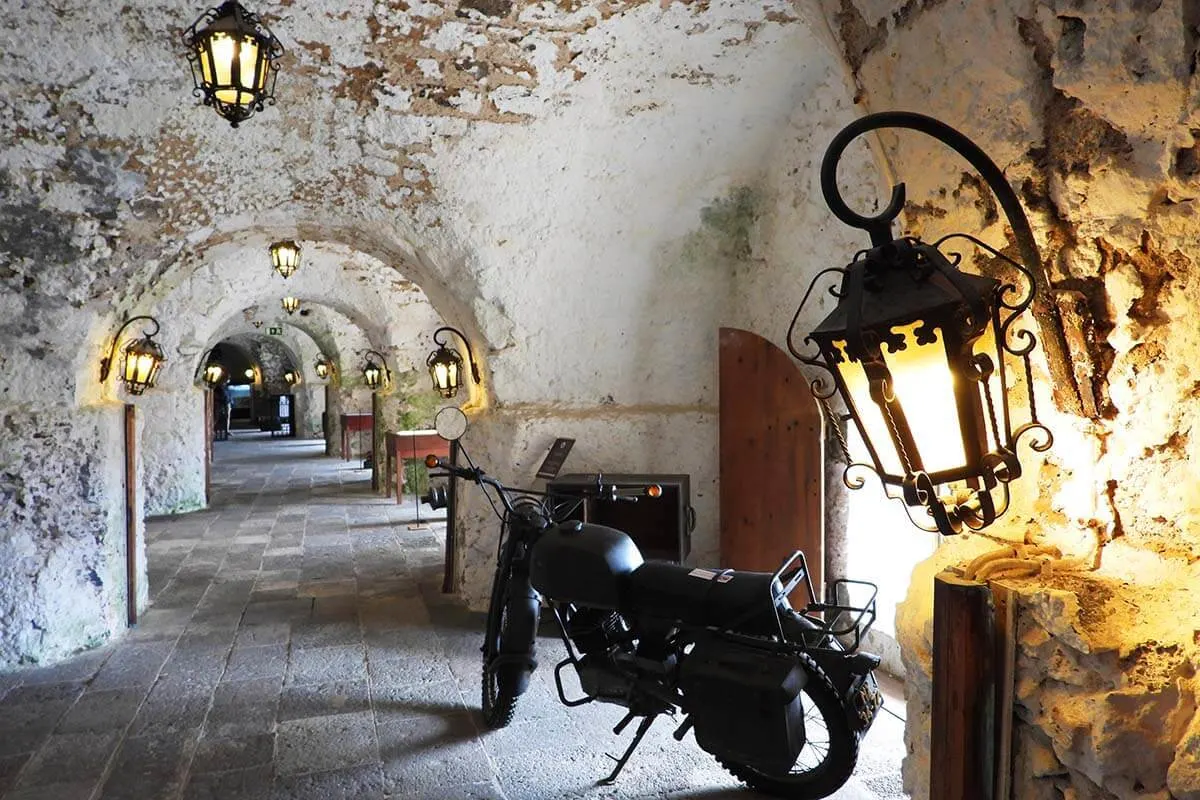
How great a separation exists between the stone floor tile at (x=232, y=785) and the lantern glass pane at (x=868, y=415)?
2629mm

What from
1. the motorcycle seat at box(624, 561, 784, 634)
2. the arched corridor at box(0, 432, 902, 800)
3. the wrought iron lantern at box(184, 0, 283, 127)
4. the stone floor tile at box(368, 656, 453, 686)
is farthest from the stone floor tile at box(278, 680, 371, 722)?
the wrought iron lantern at box(184, 0, 283, 127)

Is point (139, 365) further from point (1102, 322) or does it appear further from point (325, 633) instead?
point (1102, 322)

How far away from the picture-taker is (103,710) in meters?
3.63

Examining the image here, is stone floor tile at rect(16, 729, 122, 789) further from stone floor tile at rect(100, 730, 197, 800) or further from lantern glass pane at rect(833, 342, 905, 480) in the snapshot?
lantern glass pane at rect(833, 342, 905, 480)

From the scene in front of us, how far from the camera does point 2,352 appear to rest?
4078 millimetres

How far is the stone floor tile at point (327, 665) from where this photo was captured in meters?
4.01

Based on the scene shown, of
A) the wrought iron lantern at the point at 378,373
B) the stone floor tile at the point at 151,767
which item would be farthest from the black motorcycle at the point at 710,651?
the wrought iron lantern at the point at 378,373

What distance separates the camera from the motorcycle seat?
2.43 meters

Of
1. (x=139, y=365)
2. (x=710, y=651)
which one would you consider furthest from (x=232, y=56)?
(x=139, y=365)

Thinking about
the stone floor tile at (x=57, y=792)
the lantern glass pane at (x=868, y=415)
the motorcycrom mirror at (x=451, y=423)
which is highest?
the lantern glass pane at (x=868, y=415)

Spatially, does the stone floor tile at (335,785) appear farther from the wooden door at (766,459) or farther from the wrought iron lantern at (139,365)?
the wrought iron lantern at (139,365)

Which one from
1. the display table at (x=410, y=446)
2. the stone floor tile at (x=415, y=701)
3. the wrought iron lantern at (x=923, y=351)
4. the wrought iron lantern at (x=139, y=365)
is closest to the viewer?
the wrought iron lantern at (x=923, y=351)

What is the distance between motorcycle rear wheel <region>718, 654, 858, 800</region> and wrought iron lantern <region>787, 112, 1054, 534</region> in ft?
3.94

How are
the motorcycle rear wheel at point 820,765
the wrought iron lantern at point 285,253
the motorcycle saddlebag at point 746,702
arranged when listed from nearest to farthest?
the motorcycle saddlebag at point 746,702
the motorcycle rear wheel at point 820,765
the wrought iron lantern at point 285,253
